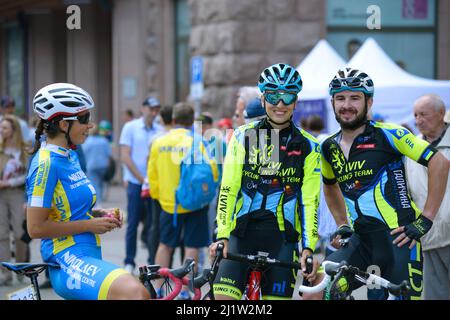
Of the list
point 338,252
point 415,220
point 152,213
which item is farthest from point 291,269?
point 152,213

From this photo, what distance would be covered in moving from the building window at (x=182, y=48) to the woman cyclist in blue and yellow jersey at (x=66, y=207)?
15.0 meters

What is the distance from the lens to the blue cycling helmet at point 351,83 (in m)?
5.51

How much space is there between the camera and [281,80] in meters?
5.29

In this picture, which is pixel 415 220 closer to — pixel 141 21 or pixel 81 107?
pixel 81 107

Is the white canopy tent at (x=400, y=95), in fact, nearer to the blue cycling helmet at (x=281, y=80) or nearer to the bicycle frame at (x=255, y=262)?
the blue cycling helmet at (x=281, y=80)

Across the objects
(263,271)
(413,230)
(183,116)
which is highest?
(183,116)

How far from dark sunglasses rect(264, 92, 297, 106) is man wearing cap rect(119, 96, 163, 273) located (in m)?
5.55

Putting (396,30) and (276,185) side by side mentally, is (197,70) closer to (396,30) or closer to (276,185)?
(396,30)

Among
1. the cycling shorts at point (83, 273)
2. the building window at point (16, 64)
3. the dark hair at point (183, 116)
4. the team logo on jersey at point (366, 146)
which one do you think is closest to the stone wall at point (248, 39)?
the dark hair at point (183, 116)

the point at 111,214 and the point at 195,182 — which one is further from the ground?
the point at 111,214

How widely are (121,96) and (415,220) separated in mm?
17068

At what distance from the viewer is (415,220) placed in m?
5.36

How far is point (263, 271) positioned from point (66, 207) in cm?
125

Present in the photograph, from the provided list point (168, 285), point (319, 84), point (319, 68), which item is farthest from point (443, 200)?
point (319, 68)
